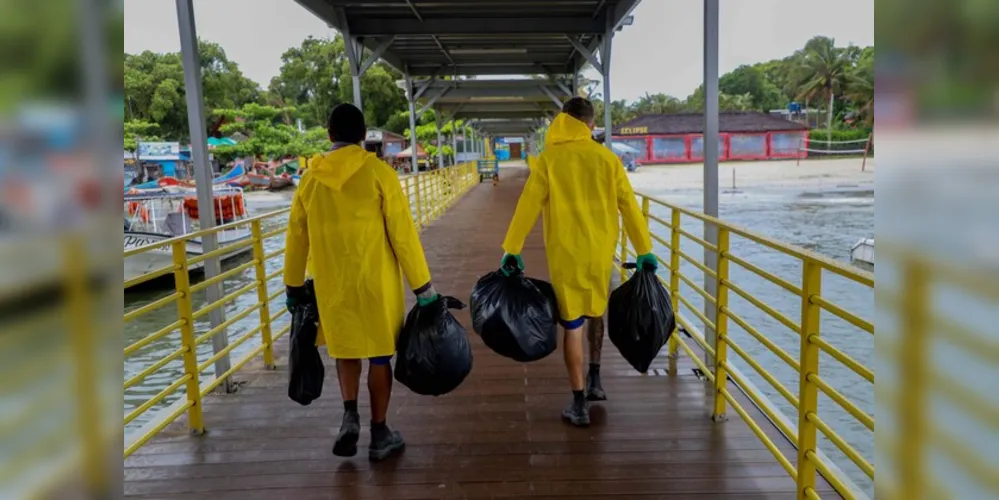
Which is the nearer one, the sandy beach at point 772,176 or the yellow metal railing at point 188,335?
the yellow metal railing at point 188,335

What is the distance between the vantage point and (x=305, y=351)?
115 inches

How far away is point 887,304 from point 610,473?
7.27ft

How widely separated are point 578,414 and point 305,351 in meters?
1.32

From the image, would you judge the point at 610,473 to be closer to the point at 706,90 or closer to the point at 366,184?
the point at 366,184

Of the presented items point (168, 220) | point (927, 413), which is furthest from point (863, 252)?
point (168, 220)

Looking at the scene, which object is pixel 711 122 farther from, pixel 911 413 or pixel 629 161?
pixel 629 161

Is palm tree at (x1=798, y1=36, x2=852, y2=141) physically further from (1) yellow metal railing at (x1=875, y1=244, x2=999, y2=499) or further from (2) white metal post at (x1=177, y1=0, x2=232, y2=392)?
(1) yellow metal railing at (x1=875, y1=244, x2=999, y2=499)

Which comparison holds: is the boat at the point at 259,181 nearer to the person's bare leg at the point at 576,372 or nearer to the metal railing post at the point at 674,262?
the metal railing post at the point at 674,262

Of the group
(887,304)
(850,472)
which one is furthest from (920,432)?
(850,472)

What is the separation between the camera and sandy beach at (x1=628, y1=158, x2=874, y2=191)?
31917 millimetres

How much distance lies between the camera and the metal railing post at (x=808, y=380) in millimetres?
2309

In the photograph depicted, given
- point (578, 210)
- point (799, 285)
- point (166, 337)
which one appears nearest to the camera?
point (578, 210)

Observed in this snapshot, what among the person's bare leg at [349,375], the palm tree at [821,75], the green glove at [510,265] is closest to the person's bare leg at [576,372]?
the green glove at [510,265]

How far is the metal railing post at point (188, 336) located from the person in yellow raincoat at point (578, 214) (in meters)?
1.53
